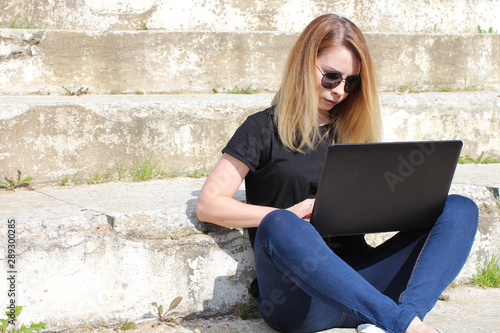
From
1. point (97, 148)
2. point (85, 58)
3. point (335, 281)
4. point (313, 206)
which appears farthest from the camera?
point (85, 58)

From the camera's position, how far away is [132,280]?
1.91m

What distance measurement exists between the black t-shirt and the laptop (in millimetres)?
251

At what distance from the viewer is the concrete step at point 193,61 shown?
286 centimetres

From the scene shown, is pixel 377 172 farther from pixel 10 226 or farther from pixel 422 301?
pixel 10 226

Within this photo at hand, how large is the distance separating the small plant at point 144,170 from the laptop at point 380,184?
1.14 m

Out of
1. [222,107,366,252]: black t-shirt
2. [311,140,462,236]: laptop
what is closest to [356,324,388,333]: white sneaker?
[311,140,462,236]: laptop

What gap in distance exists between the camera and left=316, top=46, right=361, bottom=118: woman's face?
1.89 meters

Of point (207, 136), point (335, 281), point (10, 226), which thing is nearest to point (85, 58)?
point (207, 136)

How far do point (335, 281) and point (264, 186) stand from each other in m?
0.48

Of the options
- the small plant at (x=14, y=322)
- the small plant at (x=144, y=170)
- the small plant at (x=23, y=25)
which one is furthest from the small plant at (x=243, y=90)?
the small plant at (x=14, y=322)

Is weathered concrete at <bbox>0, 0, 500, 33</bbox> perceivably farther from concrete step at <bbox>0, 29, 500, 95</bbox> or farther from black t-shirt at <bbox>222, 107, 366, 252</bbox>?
→ black t-shirt at <bbox>222, 107, 366, 252</bbox>

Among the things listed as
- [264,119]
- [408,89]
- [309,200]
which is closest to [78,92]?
[264,119]

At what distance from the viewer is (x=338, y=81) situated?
1906 millimetres

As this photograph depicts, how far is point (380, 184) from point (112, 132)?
1.39 meters
